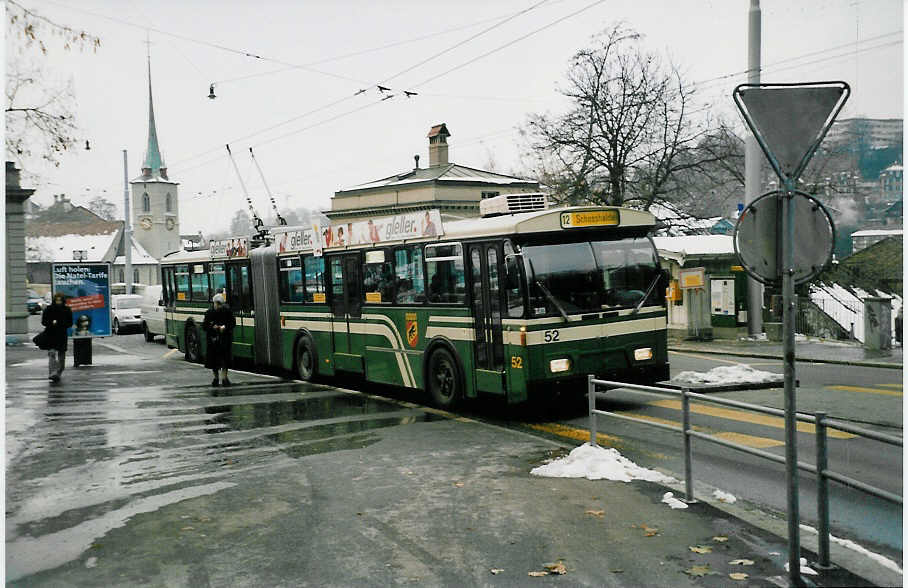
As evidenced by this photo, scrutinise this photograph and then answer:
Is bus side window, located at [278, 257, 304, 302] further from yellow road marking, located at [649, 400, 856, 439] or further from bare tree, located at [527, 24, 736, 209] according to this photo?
bare tree, located at [527, 24, 736, 209]

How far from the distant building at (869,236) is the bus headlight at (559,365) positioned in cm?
376

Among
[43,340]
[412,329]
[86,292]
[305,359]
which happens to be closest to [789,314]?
[412,329]

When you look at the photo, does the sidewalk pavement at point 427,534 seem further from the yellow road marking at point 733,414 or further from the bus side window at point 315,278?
the bus side window at point 315,278

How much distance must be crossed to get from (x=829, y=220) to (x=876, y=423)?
278 inches

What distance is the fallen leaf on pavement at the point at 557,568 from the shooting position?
222 inches

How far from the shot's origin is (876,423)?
36.1 feet

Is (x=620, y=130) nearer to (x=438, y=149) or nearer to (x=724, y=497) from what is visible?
(x=438, y=149)

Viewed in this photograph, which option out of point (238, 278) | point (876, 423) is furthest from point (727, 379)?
point (238, 278)

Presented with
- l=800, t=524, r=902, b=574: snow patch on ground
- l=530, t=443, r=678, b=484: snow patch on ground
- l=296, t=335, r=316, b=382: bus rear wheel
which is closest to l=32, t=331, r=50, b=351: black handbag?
l=296, t=335, r=316, b=382: bus rear wheel

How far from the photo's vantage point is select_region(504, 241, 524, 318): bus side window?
11.7 m

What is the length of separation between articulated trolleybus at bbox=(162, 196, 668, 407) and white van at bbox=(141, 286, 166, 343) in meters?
18.6

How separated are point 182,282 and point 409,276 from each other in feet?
38.2

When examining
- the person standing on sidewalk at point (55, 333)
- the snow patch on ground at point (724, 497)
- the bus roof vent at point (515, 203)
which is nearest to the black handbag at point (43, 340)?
the person standing on sidewalk at point (55, 333)

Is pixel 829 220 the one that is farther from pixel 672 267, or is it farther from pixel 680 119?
pixel 680 119
